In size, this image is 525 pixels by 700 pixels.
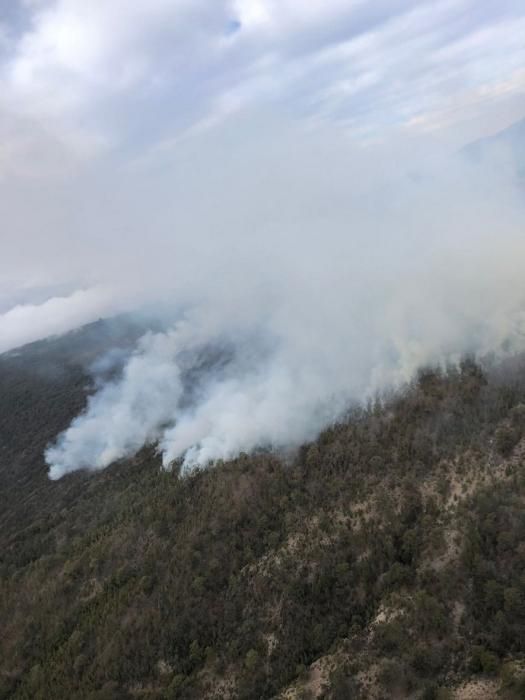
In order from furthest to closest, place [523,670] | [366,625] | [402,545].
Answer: [402,545] < [366,625] < [523,670]

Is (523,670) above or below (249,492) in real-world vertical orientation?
below

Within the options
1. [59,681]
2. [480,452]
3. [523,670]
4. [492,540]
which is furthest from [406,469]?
[59,681]

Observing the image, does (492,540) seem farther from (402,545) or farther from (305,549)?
(305,549)

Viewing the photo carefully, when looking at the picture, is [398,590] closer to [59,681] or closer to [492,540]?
[492,540]

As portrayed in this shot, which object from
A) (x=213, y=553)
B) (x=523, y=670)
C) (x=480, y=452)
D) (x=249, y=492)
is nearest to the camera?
(x=523, y=670)

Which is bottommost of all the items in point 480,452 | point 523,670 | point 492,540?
point 523,670

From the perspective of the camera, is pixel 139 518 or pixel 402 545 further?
pixel 139 518

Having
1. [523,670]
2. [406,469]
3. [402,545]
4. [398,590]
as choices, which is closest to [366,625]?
[398,590]
